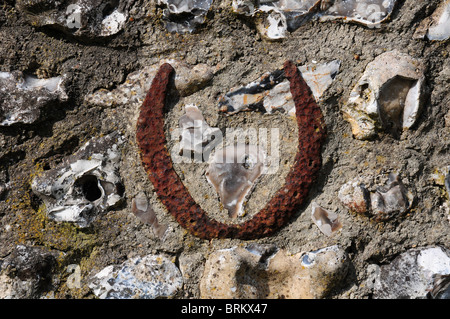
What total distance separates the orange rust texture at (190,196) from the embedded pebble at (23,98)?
0.71 feet

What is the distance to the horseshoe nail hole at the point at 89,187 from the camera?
3.96ft

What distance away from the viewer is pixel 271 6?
1.18m

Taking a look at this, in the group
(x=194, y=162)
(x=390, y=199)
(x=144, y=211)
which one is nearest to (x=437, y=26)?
(x=390, y=199)

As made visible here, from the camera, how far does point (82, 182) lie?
121cm

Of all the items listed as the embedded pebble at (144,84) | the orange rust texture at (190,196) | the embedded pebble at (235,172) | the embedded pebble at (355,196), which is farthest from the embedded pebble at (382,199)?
the embedded pebble at (144,84)

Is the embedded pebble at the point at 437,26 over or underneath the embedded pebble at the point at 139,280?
over

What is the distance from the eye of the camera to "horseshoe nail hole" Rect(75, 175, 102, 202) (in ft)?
3.96

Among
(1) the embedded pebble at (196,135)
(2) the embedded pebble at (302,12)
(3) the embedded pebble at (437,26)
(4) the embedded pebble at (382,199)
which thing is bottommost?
(1) the embedded pebble at (196,135)

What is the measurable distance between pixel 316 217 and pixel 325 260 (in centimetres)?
10

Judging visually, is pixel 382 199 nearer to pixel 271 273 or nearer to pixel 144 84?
pixel 271 273

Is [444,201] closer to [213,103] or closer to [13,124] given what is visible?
[213,103]

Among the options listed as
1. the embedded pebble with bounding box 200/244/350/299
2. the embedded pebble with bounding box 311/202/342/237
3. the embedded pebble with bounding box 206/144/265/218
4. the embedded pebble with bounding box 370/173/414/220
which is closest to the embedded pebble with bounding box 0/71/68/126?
the embedded pebble with bounding box 206/144/265/218

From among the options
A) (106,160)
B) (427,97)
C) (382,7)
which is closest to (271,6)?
(382,7)

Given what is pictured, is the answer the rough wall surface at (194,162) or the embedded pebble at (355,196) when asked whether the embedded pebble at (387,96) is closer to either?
the rough wall surface at (194,162)
